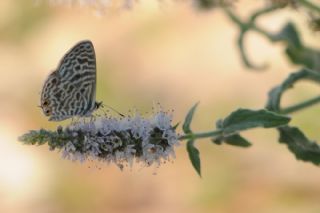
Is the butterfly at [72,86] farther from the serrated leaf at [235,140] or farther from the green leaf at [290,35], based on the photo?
the green leaf at [290,35]

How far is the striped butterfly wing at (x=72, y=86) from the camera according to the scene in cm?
141

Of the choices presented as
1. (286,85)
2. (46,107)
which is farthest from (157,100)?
(46,107)

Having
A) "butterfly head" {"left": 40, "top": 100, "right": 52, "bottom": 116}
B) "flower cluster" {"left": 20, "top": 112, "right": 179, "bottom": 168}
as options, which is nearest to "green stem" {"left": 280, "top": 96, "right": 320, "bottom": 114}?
"flower cluster" {"left": 20, "top": 112, "right": 179, "bottom": 168}

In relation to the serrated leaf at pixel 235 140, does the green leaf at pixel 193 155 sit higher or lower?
lower

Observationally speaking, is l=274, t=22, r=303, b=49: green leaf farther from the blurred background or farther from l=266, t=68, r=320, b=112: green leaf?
the blurred background

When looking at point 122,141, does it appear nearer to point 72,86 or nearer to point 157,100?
point 72,86

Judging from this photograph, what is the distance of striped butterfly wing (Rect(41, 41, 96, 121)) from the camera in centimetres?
141

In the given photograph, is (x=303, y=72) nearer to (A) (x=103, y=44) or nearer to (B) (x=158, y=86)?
(B) (x=158, y=86)

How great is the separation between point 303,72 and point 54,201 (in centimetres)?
208

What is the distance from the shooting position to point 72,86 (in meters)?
1.44

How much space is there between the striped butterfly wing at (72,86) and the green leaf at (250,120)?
0.75 feet

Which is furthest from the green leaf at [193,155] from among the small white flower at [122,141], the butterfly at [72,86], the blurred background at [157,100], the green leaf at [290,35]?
the blurred background at [157,100]

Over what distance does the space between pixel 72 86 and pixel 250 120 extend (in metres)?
0.30

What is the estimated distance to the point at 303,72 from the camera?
59.7 inches
